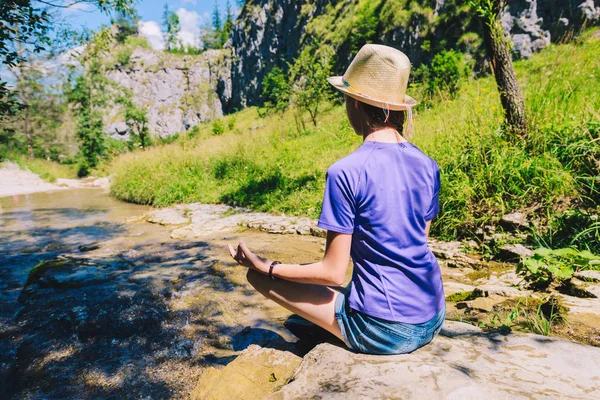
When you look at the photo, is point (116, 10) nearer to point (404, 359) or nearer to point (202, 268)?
point (202, 268)

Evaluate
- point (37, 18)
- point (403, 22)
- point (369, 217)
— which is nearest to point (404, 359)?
point (369, 217)

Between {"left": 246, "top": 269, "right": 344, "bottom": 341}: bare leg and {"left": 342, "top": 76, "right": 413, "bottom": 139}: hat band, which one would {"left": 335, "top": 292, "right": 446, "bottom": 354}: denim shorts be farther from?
{"left": 342, "top": 76, "right": 413, "bottom": 139}: hat band

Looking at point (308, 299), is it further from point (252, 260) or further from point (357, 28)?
point (357, 28)

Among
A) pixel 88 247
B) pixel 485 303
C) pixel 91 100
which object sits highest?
pixel 91 100

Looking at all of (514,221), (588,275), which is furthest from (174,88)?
(588,275)

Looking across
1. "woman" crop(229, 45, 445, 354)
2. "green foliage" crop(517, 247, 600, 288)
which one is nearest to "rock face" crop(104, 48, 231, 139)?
"green foliage" crop(517, 247, 600, 288)

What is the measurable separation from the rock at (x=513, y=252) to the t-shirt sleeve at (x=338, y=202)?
279 centimetres

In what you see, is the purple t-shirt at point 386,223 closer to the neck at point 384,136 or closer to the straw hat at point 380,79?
the neck at point 384,136

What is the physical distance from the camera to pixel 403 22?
1475 centimetres

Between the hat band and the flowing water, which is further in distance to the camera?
the flowing water

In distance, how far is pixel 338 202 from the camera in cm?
137

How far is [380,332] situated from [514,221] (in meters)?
2.97

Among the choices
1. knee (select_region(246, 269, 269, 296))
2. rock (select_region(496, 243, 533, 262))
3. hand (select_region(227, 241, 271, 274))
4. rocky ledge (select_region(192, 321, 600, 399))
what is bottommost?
rock (select_region(496, 243, 533, 262))

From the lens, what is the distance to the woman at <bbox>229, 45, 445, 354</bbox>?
1.37m
